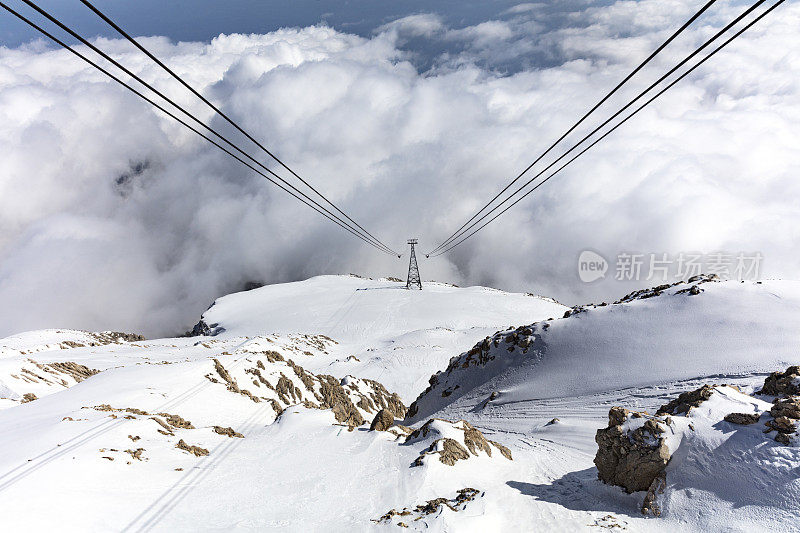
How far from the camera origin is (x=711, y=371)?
22078mm

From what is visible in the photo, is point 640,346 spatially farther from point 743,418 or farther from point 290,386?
point 290,386

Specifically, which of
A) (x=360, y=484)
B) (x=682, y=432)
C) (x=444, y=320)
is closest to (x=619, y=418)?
(x=682, y=432)

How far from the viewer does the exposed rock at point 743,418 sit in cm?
1093

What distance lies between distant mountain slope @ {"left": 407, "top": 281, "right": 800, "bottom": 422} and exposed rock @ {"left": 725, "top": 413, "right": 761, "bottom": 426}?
42.6 feet

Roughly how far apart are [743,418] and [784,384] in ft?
20.0

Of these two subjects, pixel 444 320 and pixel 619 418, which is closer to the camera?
pixel 619 418

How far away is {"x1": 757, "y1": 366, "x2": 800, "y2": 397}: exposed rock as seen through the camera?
14.4 meters

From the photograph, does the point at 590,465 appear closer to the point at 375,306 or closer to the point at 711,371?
the point at 711,371

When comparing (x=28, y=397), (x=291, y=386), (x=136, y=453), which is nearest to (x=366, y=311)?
(x=291, y=386)

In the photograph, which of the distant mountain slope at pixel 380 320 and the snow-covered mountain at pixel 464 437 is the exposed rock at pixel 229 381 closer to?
the snow-covered mountain at pixel 464 437

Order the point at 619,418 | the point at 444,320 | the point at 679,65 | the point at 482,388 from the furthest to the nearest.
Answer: the point at 444,320 → the point at 482,388 → the point at 619,418 → the point at 679,65

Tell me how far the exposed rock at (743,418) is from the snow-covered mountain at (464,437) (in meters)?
0.15

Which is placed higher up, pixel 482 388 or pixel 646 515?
pixel 646 515

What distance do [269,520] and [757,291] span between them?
34.7 m
